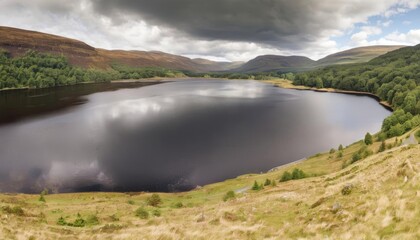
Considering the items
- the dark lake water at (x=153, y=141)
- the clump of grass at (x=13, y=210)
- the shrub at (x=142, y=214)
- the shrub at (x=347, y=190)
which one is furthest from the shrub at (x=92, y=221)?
the dark lake water at (x=153, y=141)

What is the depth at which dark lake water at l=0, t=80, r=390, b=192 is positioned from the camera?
6519 cm

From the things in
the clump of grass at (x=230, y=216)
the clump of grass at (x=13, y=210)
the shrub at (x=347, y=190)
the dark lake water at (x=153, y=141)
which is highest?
the shrub at (x=347, y=190)

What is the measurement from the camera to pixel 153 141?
90.6 m

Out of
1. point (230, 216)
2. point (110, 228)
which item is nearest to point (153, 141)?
point (110, 228)

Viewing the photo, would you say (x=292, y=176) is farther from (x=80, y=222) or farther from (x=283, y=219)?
(x=80, y=222)

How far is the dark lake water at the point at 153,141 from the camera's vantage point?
214 feet

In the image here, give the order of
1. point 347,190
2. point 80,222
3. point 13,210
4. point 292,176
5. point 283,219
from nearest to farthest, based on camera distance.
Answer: point 283,219 < point 347,190 < point 13,210 < point 80,222 < point 292,176

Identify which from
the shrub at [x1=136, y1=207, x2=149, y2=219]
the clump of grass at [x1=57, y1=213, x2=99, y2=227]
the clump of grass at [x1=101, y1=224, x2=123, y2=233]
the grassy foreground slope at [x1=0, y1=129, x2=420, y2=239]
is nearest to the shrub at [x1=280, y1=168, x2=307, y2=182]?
the grassy foreground slope at [x1=0, y1=129, x2=420, y2=239]

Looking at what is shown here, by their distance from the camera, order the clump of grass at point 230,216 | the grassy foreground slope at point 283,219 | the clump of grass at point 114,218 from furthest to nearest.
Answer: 1. the clump of grass at point 114,218
2. the clump of grass at point 230,216
3. the grassy foreground slope at point 283,219

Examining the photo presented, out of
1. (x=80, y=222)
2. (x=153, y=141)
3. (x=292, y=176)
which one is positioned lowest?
(x=153, y=141)

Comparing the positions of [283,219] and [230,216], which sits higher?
[283,219]

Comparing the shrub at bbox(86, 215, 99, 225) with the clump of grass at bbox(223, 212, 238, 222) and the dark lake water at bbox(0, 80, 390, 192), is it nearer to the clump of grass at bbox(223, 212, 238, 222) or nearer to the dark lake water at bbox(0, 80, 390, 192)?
the clump of grass at bbox(223, 212, 238, 222)

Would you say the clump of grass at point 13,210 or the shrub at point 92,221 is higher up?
the clump of grass at point 13,210

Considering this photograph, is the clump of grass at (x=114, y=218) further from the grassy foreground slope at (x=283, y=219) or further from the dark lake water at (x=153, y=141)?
the dark lake water at (x=153, y=141)
